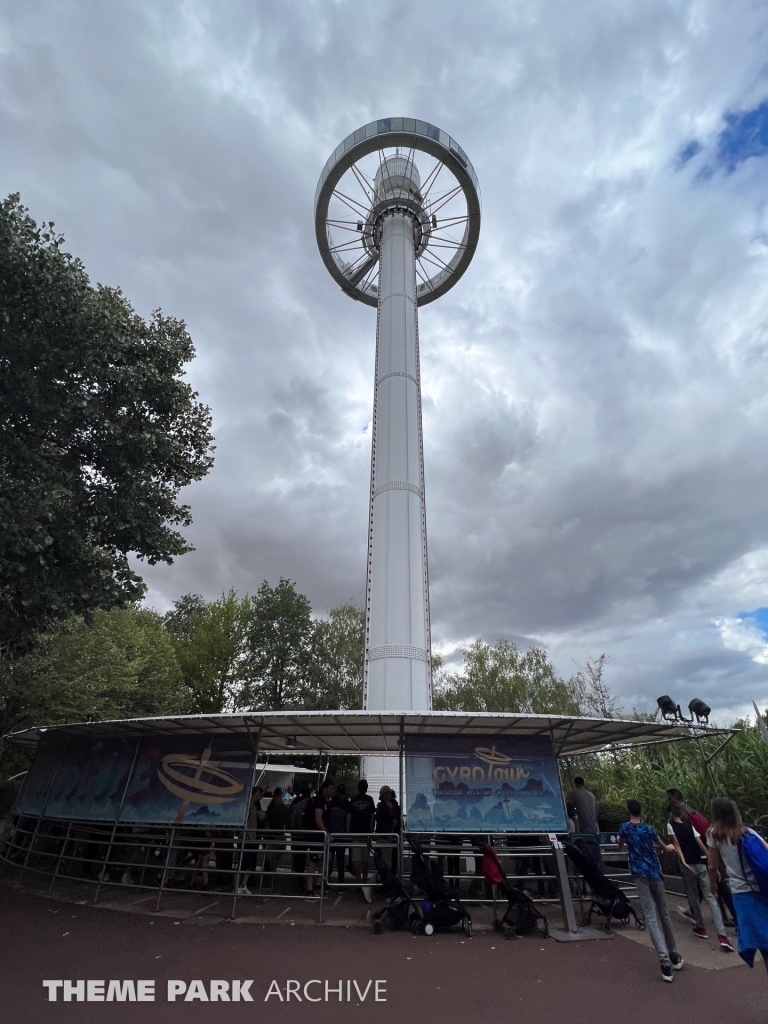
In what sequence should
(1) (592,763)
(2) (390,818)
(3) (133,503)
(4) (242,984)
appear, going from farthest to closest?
(1) (592,763), (3) (133,503), (2) (390,818), (4) (242,984)

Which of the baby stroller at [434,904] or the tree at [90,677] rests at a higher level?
the tree at [90,677]

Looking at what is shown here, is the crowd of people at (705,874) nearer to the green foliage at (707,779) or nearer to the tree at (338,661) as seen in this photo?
the green foliage at (707,779)

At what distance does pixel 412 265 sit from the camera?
81.9 ft

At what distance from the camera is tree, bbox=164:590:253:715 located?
3309 centimetres

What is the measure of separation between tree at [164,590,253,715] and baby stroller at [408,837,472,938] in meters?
27.1

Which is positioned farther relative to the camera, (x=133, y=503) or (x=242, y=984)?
(x=133, y=503)

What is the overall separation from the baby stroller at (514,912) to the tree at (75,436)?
815 centimetres

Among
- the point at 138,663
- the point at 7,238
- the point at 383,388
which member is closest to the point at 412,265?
the point at 383,388

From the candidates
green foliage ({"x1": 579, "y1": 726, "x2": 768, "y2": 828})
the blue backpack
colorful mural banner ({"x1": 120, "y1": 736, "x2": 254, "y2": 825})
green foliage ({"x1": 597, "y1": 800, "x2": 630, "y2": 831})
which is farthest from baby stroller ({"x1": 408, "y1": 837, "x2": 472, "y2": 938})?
green foliage ({"x1": 597, "y1": 800, "x2": 630, "y2": 831})

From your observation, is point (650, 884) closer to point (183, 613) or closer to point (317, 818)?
point (317, 818)

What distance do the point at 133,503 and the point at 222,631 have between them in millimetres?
25308

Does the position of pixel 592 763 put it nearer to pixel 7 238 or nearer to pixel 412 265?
pixel 412 265

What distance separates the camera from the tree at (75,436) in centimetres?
939

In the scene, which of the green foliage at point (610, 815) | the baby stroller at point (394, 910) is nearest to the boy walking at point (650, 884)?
the baby stroller at point (394, 910)
